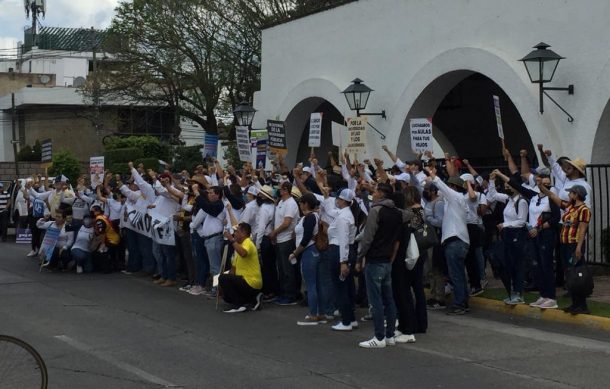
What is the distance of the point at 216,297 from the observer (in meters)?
14.3

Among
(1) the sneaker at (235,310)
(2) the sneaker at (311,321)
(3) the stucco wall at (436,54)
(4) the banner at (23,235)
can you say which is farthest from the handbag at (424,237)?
(4) the banner at (23,235)

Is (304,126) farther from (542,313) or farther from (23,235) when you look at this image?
(542,313)

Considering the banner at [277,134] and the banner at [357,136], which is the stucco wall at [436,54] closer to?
the banner at [357,136]

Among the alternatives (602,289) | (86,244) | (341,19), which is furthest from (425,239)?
(341,19)

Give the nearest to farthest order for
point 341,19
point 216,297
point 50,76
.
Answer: point 216,297 < point 341,19 < point 50,76

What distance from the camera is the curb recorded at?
1109 centimetres

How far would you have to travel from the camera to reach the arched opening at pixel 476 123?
2219 centimetres

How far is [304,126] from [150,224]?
9.51m

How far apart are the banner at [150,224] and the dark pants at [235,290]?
2.95 m

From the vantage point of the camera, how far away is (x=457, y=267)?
476 inches

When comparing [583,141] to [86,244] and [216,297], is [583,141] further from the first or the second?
[86,244]

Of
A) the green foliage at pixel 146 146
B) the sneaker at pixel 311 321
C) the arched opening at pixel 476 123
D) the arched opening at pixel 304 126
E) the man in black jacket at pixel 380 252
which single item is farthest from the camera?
the green foliage at pixel 146 146

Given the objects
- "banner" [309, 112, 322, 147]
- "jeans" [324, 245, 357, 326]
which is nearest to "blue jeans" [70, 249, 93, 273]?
"banner" [309, 112, 322, 147]

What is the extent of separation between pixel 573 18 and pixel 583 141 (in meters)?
2.16
